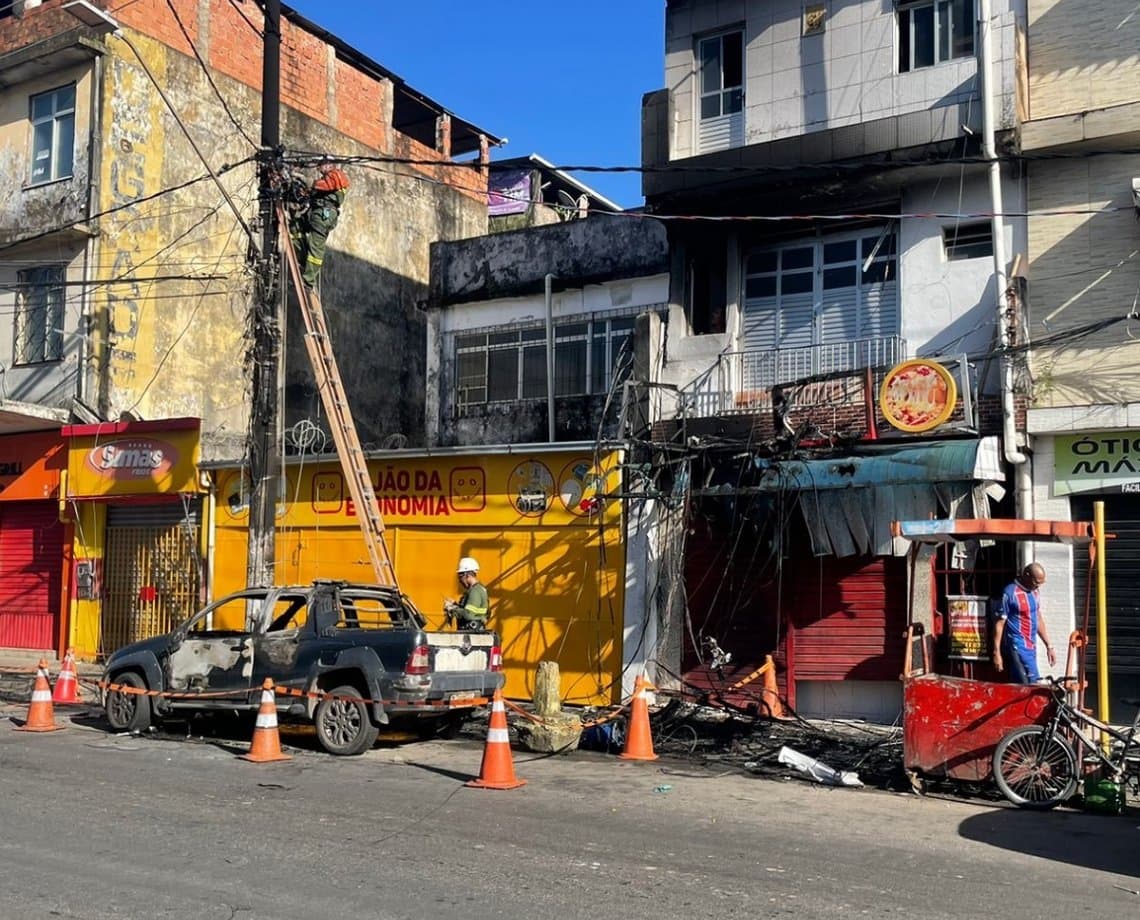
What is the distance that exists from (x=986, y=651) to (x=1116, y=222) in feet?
19.3

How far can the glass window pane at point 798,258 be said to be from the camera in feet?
55.2

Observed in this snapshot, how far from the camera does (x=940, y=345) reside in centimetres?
1521

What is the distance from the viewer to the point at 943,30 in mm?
15609

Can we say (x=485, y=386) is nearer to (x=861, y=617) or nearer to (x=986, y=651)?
(x=861, y=617)

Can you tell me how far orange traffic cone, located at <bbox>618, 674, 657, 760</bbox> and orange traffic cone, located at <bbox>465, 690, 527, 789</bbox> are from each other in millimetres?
2211

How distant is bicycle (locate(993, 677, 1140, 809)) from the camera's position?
371 inches

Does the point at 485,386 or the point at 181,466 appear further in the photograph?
the point at 485,386

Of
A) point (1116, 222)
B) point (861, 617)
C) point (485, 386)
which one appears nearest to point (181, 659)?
point (861, 617)

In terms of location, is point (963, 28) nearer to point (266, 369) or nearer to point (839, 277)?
point (839, 277)

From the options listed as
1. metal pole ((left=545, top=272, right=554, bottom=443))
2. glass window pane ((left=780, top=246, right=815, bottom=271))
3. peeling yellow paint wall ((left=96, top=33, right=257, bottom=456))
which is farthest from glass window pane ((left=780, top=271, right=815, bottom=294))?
peeling yellow paint wall ((left=96, top=33, right=257, bottom=456))

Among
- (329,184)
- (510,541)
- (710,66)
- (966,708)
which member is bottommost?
(966,708)

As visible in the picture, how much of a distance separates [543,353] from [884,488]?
9.10 metres

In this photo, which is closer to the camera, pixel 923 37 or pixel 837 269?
pixel 923 37

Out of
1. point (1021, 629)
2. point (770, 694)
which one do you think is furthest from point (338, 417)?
point (1021, 629)
